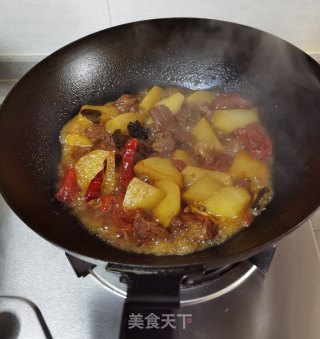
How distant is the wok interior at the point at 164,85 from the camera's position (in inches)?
52.0

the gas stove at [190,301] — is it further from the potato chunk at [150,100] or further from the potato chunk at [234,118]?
the potato chunk at [150,100]

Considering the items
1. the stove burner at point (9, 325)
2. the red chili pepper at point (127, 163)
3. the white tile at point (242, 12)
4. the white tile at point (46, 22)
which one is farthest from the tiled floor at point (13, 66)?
the stove burner at point (9, 325)

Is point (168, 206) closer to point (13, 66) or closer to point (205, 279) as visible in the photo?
point (205, 279)

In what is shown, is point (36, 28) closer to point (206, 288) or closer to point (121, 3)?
point (121, 3)

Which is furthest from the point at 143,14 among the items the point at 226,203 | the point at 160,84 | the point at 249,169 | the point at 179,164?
the point at 226,203

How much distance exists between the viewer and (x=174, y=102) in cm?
178

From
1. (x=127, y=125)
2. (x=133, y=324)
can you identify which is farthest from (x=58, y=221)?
(x=127, y=125)

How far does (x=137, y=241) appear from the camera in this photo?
1.38 metres

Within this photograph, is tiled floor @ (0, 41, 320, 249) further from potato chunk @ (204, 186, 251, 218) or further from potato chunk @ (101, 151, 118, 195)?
potato chunk @ (204, 186, 251, 218)

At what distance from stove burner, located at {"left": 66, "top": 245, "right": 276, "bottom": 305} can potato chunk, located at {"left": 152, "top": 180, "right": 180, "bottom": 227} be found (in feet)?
0.71

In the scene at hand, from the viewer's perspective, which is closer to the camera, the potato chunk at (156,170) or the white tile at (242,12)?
the potato chunk at (156,170)

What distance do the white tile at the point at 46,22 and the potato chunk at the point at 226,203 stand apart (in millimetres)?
1079

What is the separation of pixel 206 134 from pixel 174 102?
0.74 ft

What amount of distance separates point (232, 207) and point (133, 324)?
0.52 m
